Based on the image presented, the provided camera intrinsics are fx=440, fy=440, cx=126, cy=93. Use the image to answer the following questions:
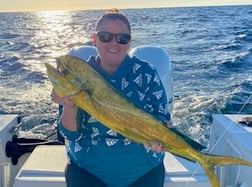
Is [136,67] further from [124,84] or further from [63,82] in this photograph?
[63,82]

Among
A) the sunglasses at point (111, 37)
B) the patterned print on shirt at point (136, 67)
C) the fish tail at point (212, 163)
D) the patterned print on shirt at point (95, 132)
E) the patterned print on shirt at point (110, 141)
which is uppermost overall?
the sunglasses at point (111, 37)

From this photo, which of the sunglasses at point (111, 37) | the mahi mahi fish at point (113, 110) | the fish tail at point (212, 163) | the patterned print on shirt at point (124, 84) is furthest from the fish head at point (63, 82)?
the fish tail at point (212, 163)

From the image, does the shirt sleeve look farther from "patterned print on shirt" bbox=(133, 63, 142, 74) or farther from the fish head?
the fish head

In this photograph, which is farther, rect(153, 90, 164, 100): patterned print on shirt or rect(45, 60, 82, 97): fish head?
rect(153, 90, 164, 100): patterned print on shirt

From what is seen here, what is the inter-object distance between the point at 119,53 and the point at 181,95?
18.2ft

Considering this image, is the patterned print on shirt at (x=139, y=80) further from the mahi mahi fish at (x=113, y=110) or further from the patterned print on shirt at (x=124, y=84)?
the mahi mahi fish at (x=113, y=110)

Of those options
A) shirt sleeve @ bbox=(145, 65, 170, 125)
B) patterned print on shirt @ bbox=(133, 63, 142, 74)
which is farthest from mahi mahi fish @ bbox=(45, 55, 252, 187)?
patterned print on shirt @ bbox=(133, 63, 142, 74)

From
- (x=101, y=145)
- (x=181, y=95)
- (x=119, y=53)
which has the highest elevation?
(x=119, y=53)

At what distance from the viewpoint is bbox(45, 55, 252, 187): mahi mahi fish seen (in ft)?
6.12

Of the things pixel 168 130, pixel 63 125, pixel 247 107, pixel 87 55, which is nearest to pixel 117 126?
pixel 168 130

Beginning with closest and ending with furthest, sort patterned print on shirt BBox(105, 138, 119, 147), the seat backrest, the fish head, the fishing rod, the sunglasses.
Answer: the fish head → the sunglasses → patterned print on shirt BBox(105, 138, 119, 147) → the fishing rod → the seat backrest

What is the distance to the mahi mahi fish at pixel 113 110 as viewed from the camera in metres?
1.86

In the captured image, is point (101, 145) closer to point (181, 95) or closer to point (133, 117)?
point (133, 117)

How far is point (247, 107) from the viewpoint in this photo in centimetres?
660
